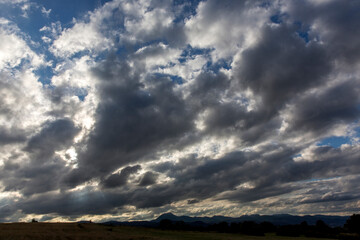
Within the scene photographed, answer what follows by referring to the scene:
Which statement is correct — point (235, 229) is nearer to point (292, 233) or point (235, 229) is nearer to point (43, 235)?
point (292, 233)

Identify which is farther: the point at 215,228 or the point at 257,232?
the point at 215,228

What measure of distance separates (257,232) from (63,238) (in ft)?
381

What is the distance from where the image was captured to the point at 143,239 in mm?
60406

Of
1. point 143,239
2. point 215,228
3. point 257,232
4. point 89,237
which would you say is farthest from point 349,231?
point 89,237

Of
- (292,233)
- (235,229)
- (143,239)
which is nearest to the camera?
(143,239)

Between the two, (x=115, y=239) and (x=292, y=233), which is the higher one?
(x=115, y=239)

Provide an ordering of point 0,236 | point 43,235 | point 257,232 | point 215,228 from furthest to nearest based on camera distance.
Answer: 1. point 215,228
2. point 257,232
3. point 43,235
4. point 0,236

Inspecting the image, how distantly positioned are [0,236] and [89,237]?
17030 mm

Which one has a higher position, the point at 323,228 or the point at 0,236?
the point at 0,236

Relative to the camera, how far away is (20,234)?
171 feet

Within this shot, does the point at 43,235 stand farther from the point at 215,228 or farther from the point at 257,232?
the point at 215,228

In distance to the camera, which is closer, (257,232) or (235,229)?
(257,232)

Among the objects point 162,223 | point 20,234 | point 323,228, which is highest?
point 20,234

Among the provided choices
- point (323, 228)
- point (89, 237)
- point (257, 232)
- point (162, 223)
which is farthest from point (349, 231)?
point (89, 237)
